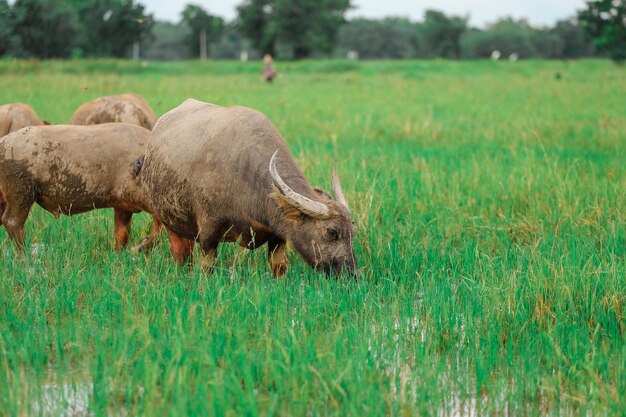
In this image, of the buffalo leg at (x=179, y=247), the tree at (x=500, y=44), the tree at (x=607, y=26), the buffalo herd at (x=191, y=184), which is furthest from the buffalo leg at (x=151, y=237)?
the tree at (x=500, y=44)

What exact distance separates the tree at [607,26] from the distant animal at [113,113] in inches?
1310

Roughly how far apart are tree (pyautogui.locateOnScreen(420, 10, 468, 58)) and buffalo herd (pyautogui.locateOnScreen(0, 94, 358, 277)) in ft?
217

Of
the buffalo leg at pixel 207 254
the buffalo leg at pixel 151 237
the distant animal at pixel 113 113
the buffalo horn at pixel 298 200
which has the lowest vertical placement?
the buffalo leg at pixel 151 237

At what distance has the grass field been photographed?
2.84 meters

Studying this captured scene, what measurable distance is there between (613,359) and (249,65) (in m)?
31.3

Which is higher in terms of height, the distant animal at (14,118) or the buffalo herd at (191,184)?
the distant animal at (14,118)

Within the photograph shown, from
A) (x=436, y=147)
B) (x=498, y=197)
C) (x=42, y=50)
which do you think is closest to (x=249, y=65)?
(x=42, y=50)

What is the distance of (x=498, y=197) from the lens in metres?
6.30

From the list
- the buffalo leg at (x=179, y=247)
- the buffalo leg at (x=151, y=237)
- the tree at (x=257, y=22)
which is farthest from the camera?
the tree at (x=257, y=22)

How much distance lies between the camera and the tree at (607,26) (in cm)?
3578

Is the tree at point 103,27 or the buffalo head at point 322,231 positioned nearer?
the buffalo head at point 322,231

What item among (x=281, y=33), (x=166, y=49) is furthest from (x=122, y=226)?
(x=166, y=49)

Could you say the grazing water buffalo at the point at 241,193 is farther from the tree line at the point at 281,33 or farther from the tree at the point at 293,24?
the tree at the point at 293,24

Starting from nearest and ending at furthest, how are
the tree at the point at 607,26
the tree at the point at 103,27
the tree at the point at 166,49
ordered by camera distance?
the tree at the point at 607,26
the tree at the point at 103,27
the tree at the point at 166,49
